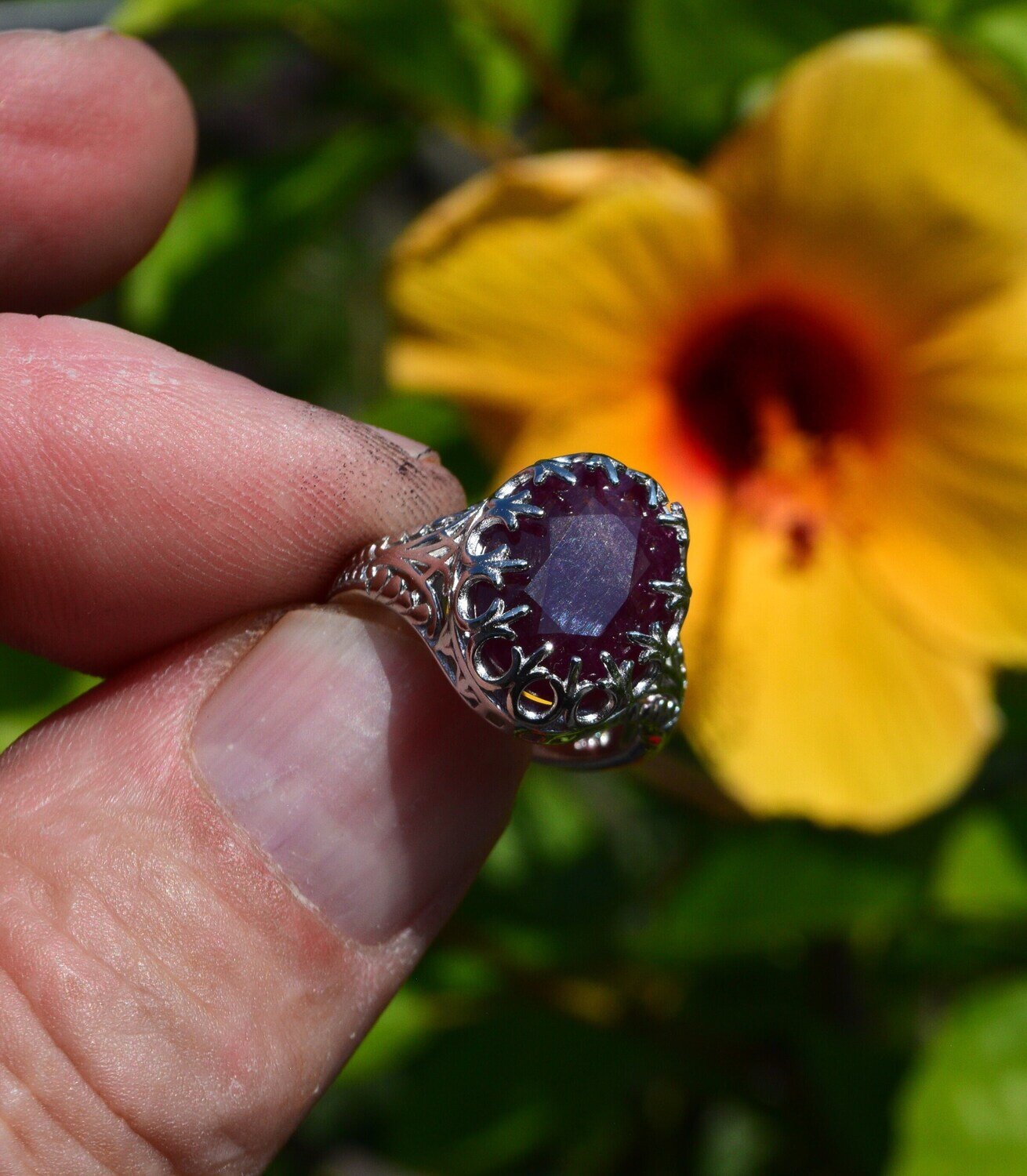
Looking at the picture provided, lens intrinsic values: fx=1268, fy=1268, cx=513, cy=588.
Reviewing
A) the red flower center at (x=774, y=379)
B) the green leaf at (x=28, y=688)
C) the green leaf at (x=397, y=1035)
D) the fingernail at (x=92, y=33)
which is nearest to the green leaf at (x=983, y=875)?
the red flower center at (x=774, y=379)

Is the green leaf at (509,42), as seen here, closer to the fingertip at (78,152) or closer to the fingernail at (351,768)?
the fingertip at (78,152)

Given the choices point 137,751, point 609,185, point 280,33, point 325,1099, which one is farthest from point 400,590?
point 325,1099

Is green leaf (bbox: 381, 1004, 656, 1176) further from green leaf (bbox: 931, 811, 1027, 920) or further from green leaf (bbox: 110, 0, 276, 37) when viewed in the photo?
green leaf (bbox: 110, 0, 276, 37)

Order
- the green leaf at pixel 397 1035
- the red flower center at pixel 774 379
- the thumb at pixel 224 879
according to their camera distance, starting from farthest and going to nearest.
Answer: the green leaf at pixel 397 1035, the red flower center at pixel 774 379, the thumb at pixel 224 879

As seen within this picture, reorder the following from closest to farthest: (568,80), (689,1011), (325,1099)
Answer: (568,80) → (689,1011) → (325,1099)

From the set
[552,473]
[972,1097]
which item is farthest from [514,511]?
[972,1097]

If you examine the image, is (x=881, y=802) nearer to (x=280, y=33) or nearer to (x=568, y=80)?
(x=568, y=80)
